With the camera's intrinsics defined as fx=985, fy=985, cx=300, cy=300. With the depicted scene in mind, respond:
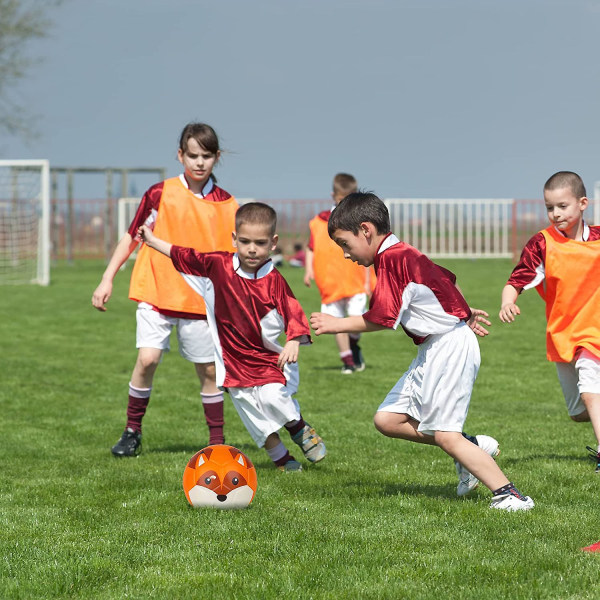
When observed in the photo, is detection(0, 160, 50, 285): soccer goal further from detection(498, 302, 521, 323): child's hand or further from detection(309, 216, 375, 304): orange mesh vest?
detection(498, 302, 521, 323): child's hand

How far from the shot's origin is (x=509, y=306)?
18.5 feet

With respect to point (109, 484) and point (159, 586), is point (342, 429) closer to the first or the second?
point (109, 484)

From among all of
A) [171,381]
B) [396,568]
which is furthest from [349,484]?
[171,381]

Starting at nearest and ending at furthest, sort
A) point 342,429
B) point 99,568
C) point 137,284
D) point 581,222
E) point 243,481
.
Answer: point 99,568 < point 243,481 < point 581,222 < point 137,284 < point 342,429

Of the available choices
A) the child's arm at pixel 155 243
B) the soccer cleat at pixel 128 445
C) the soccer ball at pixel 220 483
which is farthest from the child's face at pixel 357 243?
the soccer cleat at pixel 128 445

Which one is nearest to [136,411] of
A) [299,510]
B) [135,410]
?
[135,410]

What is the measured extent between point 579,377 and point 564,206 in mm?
1043

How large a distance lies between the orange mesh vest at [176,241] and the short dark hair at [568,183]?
7.13ft

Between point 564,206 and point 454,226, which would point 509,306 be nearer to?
point 564,206

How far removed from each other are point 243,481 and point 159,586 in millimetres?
1363

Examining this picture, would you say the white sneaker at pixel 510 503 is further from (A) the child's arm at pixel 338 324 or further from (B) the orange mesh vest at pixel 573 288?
(B) the orange mesh vest at pixel 573 288

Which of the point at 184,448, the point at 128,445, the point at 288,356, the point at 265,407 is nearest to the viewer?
the point at 288,356

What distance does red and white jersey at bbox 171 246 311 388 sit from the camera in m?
5.87

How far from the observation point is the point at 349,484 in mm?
5699
